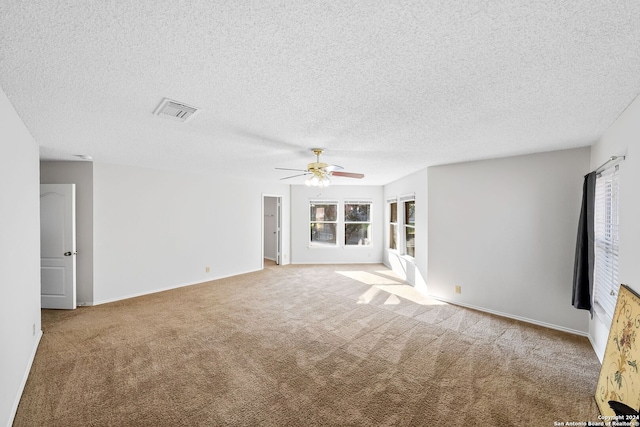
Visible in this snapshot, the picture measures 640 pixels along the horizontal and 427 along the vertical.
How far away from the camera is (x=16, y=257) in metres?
2.33

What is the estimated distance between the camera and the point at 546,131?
2.82 meters

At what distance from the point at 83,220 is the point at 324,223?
17.6 feet

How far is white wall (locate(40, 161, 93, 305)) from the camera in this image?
4.46 meters

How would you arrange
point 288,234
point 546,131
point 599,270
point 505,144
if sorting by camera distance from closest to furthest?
point 546,131 < point 599,270 < point 505,144 < point 288,234

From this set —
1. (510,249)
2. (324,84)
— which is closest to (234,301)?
(324,84)

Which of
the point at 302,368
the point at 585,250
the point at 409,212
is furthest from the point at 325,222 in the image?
the point at 585,250

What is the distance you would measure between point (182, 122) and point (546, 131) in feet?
11.6

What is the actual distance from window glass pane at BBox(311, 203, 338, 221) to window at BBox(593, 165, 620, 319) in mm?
5677

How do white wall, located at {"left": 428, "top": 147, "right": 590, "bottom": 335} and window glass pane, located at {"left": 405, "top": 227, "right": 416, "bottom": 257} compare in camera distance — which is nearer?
white wall, located at {"left": 428, "top": 147, "right": 590, "bottom": 335}

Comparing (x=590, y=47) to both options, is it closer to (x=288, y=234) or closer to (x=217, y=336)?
(x=217, y=336)

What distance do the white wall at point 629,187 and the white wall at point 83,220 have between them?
6.52m

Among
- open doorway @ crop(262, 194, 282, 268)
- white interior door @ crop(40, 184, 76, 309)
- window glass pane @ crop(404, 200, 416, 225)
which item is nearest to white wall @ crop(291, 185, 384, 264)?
open doorway @ crop(262, 194, 282, 268)

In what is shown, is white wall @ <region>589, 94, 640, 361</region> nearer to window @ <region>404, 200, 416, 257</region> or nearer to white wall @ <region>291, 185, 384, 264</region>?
window @ <region>404, 200, 416, 257</region>

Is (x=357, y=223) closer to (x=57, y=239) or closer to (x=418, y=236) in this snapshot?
(x=418, y=236)
